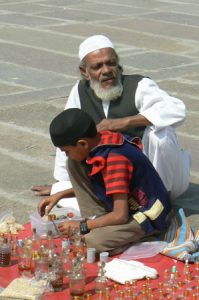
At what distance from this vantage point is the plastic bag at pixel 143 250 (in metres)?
5.34

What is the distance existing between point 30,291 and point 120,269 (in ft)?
1.91

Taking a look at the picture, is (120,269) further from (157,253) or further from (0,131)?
(0,131)

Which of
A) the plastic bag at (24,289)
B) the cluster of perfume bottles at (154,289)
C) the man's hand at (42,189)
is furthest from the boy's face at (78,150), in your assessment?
the man's hand at (42,189)

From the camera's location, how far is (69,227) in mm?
5461

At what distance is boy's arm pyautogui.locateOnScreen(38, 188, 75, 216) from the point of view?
571 cm

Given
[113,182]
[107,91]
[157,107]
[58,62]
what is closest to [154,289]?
[113,182]

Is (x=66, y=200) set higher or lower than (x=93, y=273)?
higher

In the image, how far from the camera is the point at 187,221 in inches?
223

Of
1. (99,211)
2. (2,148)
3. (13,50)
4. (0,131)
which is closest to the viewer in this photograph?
(99,211)

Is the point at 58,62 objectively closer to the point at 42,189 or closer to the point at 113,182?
the point at 42,189

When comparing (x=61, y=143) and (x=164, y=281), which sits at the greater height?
(x=61, y=143)

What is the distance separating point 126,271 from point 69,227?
61 cm

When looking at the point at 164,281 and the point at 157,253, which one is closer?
the point at 164,281

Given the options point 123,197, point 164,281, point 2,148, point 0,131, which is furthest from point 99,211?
point 0,131
